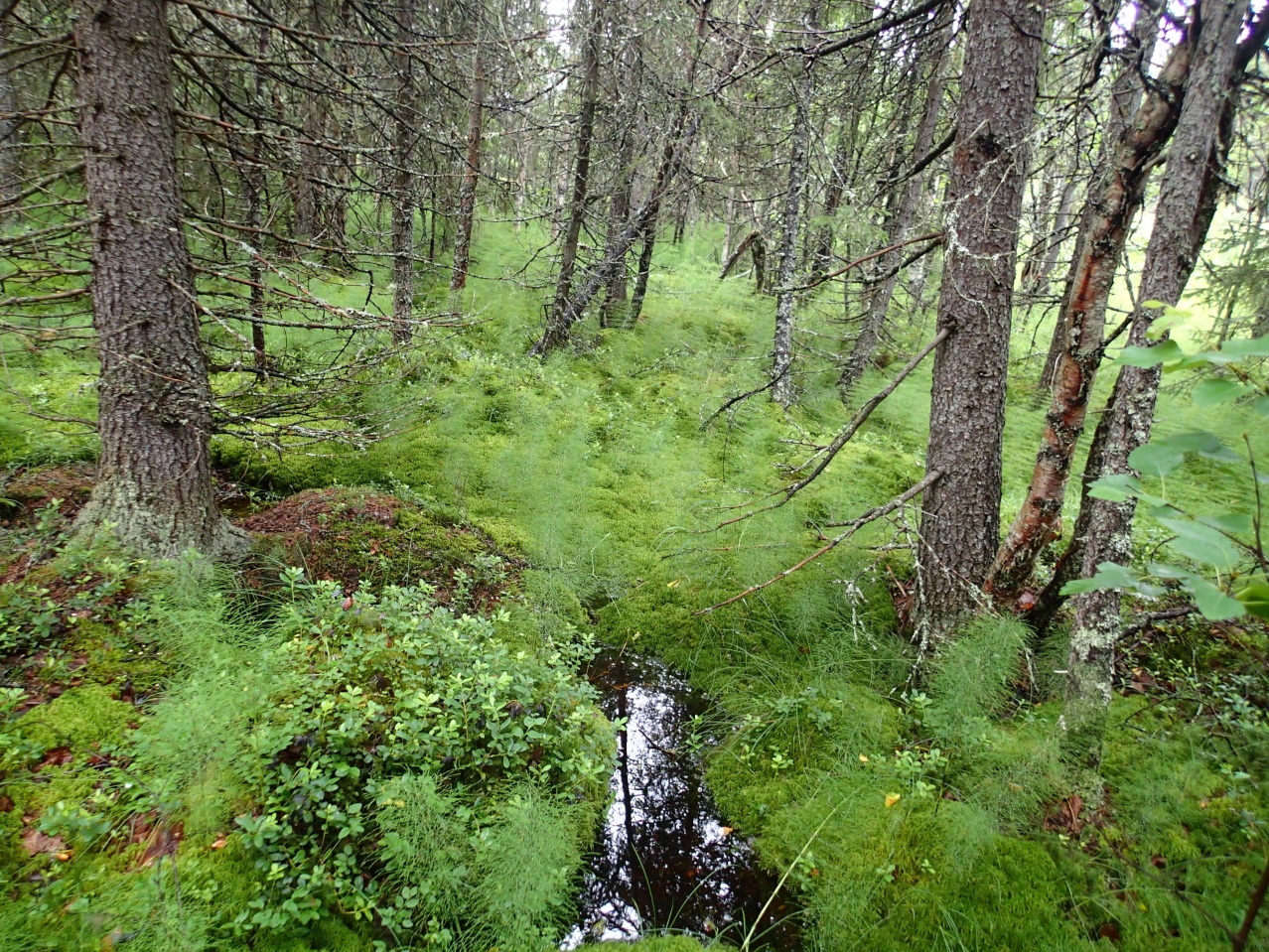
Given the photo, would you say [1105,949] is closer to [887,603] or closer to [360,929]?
[887,603]

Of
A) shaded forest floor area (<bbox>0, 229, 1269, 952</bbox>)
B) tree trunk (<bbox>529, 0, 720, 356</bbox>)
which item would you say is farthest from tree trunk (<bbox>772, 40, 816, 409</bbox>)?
shaded forest floor area (<bbox>0, 229, 1269, 952</bbox>)

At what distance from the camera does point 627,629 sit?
201 inches

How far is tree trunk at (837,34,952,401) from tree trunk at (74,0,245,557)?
6.61 m

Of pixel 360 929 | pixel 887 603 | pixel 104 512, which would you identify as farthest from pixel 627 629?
pixel 104 512

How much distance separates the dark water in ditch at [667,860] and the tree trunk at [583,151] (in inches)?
211

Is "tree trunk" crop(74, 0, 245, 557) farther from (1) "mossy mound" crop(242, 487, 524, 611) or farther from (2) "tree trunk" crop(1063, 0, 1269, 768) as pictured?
(2) "tree trunk" crop(1063, 0, 1269, 768)

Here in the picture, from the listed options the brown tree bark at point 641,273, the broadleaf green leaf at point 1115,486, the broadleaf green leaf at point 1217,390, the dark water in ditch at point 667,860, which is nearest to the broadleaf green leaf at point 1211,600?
the broadleaf green leaf at point 1115,486

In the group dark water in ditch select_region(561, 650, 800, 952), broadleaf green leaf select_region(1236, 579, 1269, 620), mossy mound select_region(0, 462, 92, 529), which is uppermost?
broadleaf green leaf select_region(1236, 579, 1269, 620)

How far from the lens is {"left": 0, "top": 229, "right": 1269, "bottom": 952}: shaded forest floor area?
2455 millimetres

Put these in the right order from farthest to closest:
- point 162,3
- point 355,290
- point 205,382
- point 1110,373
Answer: point 1110,373 → point 355,290 → point 205,382 → point 162,3

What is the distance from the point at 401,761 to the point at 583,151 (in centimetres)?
789

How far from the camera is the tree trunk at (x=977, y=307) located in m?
A: 3.72

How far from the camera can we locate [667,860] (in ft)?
11.1

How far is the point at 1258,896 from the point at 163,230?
17.9 ft
